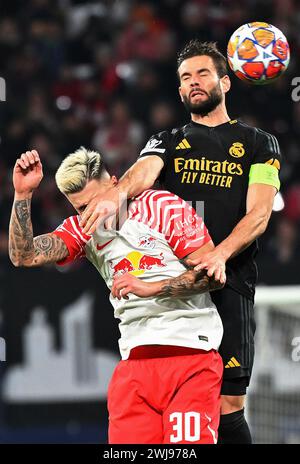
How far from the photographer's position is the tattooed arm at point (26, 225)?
15.3ft

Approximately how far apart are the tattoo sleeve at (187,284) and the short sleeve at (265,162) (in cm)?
77

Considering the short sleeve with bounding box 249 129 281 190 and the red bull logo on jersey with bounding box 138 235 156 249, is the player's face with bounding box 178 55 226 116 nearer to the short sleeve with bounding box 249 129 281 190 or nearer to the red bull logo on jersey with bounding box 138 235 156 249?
the short sleeve with bounding box 249 129 281 190

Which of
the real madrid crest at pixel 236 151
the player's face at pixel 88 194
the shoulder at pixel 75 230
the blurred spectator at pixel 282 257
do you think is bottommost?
the blurred spectator at pixel 282 257

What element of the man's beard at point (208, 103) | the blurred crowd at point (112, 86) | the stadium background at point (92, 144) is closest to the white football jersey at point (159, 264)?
the man's beard at point (208, 103)

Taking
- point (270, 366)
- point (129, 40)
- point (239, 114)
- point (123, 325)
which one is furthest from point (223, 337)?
point (129, 40)

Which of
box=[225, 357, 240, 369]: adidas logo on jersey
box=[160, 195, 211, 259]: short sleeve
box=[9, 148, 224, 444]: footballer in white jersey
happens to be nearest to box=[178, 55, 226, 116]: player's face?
box=[9, 148, 224, 444]: footballer in white jersey

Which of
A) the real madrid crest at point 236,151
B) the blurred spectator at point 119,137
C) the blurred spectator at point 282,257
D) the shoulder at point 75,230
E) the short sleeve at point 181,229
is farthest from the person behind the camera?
the blurred spectator at point 119,137

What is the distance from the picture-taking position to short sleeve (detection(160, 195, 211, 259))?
14.8 ft

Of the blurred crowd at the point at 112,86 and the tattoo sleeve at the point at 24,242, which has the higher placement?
the blurred crowd at the point at 112,86

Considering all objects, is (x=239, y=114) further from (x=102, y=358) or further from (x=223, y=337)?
(x=223, y=337)

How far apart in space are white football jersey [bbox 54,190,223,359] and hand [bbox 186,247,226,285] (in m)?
0.09

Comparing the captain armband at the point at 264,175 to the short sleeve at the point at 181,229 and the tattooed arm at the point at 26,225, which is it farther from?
the tattooed arm at the point at 26,225

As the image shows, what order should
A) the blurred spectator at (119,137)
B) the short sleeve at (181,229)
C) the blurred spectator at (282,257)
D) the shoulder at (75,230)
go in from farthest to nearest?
1. the blurred spectator at (119,137)
2. the blurred spectator at (282,257)
3. the shoulder at (75,230)
4. the short sleeve at (181,229)

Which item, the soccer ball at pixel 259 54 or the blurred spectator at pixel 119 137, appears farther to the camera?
the blurred spectator at pixel 119 137
